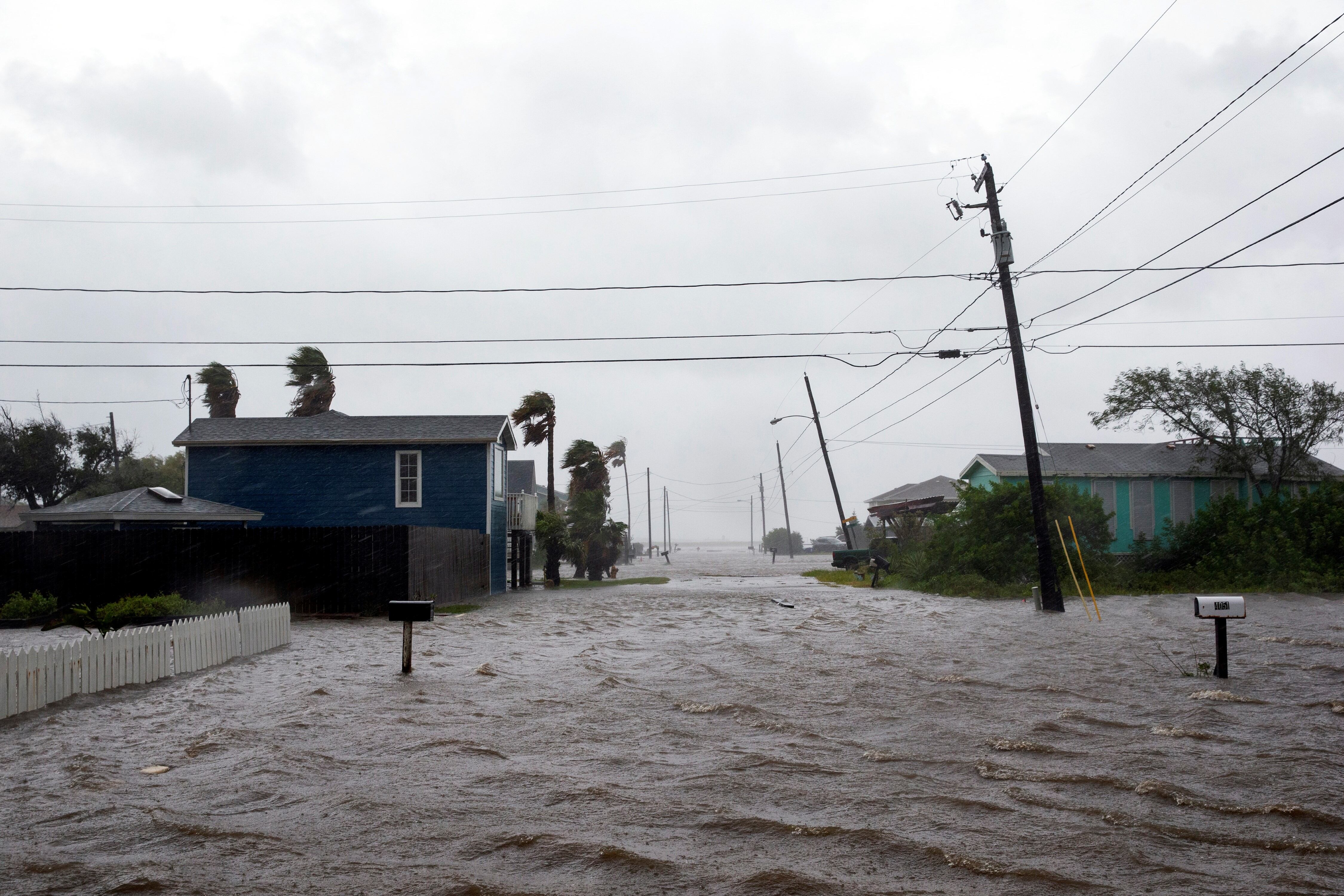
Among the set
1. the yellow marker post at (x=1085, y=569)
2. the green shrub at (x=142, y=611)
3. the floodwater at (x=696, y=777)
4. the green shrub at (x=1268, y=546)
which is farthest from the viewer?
the green shrub at (x=1268, y=546)

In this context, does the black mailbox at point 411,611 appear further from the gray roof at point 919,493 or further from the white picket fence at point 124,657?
the gray roof at point 919,493

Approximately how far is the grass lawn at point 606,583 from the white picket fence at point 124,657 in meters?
22.2

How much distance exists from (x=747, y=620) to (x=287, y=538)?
10511 mm

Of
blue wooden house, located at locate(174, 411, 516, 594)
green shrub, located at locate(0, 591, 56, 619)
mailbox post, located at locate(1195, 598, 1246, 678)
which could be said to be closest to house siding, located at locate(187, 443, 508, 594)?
blue wooden house, located at locate(174, 411, 516, 594)

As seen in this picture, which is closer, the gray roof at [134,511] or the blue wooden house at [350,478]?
the gray roof at [134,511]

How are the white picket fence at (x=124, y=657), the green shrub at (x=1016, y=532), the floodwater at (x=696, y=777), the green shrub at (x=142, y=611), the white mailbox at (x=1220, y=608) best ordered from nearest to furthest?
the floodwater at (x=696, y=777) < the white picket fence at (x=124, y=657) < the white mailbox at (x=1220, y=608) < the green shrub at (x=142, y=611) < the green shrub at (x=1016, y=532)

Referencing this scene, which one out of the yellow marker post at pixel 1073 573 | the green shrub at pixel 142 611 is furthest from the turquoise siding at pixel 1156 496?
the green shrub at pixel 142 611

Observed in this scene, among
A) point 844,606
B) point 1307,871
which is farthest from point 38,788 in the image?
point 844,606

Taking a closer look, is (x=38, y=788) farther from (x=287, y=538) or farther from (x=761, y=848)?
(x=287, y=538)

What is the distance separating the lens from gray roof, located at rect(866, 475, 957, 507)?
5716 centimetres

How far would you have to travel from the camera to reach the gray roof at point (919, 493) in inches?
2250

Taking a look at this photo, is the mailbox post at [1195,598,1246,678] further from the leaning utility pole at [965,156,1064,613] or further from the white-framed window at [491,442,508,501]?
the white-framed window at [491,442,508,501]

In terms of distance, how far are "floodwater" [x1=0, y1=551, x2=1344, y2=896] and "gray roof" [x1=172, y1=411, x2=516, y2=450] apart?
53.4 ft

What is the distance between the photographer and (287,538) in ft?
73.6
